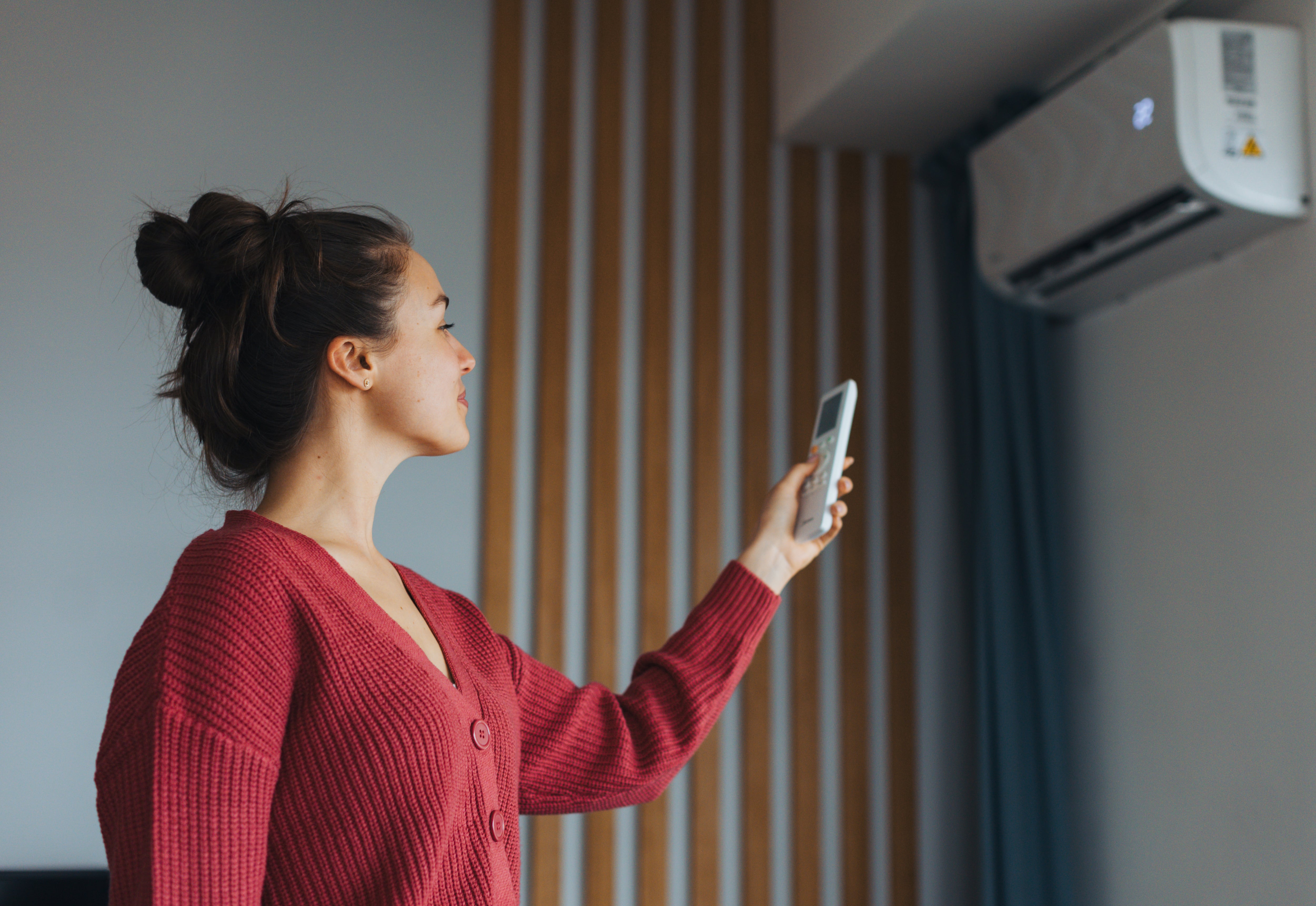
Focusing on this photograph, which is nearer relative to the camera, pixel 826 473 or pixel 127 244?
pixel 826 473

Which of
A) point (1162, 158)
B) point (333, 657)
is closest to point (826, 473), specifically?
point (333, 657)

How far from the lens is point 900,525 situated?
8.30 ft

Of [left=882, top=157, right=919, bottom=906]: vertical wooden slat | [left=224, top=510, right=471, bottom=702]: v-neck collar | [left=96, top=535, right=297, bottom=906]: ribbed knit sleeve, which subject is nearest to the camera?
[left=96, top=535, right=297, bottom=906]: ribbed knit sleeve

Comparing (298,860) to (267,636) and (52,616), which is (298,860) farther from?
(52,616)

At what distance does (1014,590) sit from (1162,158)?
94 centimetres

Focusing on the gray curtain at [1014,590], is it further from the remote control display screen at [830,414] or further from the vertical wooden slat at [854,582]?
the remote control display screen at [830,414]

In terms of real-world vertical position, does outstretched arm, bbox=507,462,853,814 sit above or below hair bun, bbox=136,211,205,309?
below

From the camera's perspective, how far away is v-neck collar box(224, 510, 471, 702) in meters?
0.95

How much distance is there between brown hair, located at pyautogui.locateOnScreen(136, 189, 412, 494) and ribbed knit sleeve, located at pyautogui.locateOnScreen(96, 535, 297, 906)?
194 mm

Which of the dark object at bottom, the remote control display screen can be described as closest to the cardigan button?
the remote control display screen

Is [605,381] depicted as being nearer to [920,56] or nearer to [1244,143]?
[920,56]

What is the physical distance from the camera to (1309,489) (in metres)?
1.74

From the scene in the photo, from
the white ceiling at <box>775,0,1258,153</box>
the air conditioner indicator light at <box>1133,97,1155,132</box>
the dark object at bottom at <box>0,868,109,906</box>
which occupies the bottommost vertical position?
the dark object at bottom at <box>0,868,109,906</box>

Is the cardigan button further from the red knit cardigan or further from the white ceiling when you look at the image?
the white ceiling
